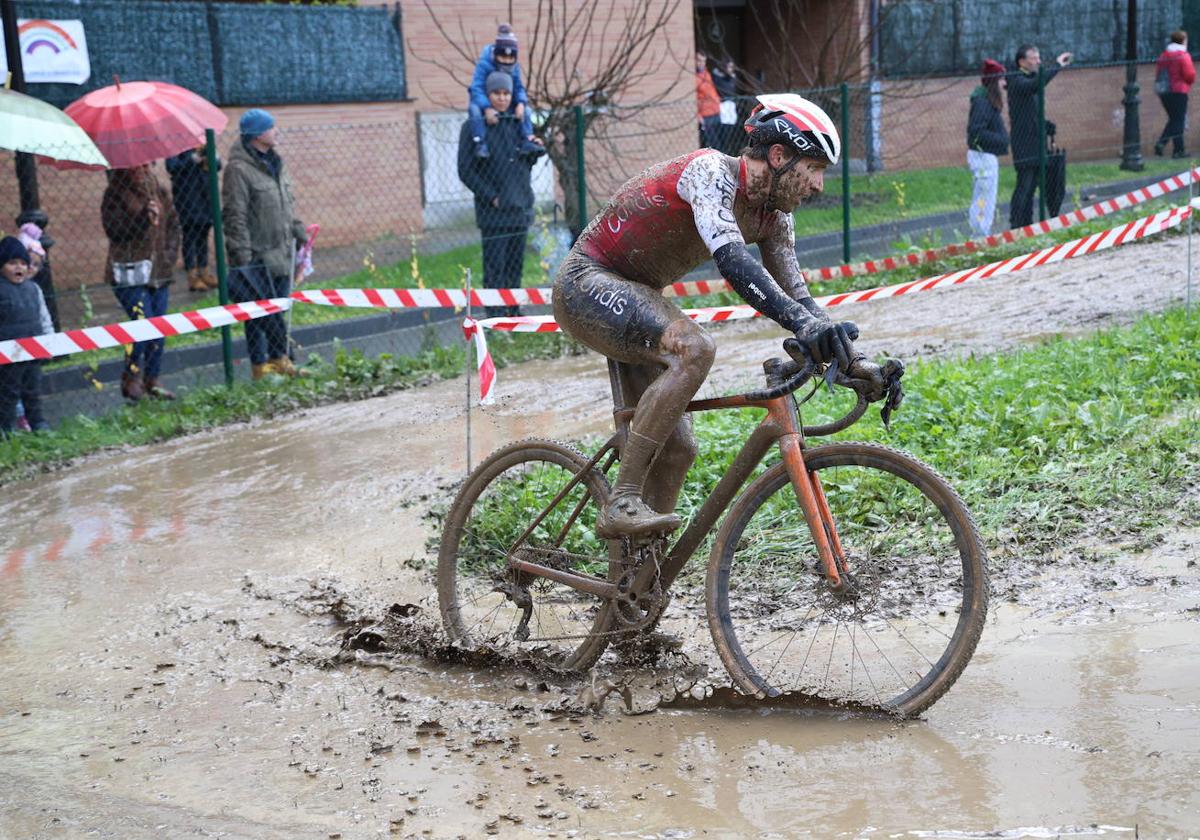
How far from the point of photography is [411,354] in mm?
12773

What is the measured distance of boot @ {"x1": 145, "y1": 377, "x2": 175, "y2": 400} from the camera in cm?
1102

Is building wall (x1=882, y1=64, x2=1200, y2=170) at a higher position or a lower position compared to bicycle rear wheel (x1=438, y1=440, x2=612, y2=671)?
higher

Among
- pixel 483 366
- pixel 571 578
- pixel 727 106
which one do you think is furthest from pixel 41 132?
pixel 727 106

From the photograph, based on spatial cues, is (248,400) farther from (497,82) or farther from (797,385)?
(797,385)

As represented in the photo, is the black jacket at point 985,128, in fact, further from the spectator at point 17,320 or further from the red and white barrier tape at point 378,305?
the spectator at point 17,320

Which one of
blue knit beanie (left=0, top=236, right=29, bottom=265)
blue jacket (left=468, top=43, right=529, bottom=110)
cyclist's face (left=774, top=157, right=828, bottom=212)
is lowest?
blue knit beanie (left=0, top=236, right=29, bottom=265)

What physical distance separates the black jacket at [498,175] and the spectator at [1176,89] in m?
14.8

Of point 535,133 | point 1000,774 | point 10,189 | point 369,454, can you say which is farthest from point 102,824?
point 10,189

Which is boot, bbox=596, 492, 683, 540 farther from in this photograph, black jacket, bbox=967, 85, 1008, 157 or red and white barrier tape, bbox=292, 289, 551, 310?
black jacket, bbox=967, 85, 1008, 157

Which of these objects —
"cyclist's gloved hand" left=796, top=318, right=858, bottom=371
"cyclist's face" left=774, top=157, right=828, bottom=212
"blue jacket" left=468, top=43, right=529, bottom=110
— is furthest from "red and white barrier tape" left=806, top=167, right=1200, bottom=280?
"cyclist's gloved hand" left=796, top=318, right=858, bottom=371

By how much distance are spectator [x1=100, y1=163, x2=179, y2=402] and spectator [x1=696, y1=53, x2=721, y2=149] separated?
9562mm

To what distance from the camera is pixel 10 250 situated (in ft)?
32.3

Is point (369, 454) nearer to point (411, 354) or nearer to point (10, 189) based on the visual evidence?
point (411, 354)

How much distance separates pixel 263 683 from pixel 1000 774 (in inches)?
110
